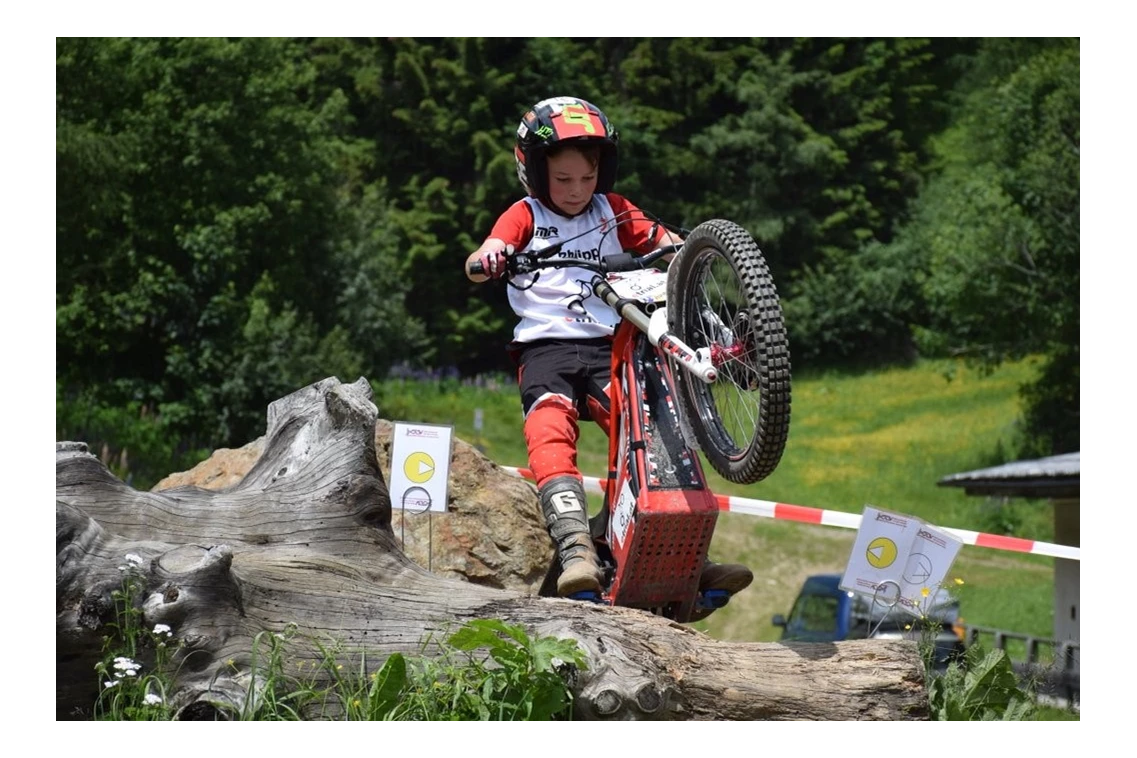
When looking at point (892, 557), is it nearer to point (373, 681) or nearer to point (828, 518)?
point (828, 518)

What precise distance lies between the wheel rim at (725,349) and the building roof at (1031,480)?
12.4 meters

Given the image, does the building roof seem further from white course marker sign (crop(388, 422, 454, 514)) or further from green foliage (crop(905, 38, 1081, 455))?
green foliage (crop(905, 38, 1081, 455))

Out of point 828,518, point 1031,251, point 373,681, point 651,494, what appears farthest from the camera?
point 1031,251

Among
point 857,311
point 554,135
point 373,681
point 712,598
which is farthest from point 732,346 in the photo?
point 857,311

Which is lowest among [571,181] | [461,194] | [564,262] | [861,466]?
A: [861,466]

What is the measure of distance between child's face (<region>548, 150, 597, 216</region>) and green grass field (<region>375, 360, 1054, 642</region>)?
30.7 ft

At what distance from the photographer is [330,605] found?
561cm

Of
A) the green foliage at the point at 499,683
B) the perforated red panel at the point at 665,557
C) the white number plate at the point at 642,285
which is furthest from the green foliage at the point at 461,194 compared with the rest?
the green foliage at the point at 499,683

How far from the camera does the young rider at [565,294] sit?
6.71 m

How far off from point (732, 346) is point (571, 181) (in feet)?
5.04

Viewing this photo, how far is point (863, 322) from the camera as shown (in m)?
46.9

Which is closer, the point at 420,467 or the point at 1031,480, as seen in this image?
the point at 420,467
